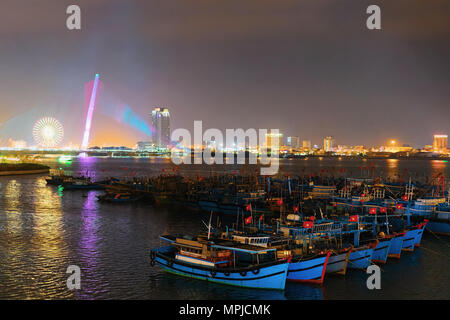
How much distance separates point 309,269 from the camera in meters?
17.5

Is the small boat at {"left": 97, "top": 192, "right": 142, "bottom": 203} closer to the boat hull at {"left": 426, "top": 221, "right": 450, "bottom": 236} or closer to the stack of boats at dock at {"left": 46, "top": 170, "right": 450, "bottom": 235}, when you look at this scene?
the stack of boats at dock at {"left": 46, "top": 170, "right": 450, "bottom": 235}

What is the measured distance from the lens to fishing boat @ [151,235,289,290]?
16.6 m

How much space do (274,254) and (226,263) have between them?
1.98 meters

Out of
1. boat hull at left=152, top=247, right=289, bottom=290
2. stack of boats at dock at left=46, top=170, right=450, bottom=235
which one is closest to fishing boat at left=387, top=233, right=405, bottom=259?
stack of boats at dock at left=46, top=170, right=450, bottom=235

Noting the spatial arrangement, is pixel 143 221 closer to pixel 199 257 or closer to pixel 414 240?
pixel 199 257

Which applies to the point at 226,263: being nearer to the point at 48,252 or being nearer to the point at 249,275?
→ the point at 249,275

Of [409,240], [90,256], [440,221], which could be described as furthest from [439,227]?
[90,256]

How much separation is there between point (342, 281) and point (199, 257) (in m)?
6.04

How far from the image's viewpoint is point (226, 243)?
706 inches

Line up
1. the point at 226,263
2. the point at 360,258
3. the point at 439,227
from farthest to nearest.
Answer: the point at 439,227
the point at 360,258
the point at 226,263
